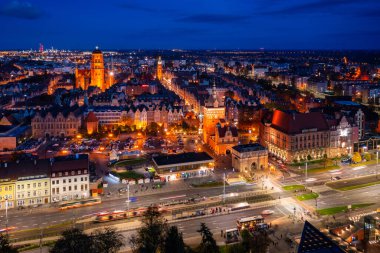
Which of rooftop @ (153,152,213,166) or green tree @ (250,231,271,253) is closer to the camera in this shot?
green tree @ (250,231,271,253)

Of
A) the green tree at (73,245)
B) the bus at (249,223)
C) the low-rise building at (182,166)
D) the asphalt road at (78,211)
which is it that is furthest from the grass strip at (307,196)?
the green tree at (73,245)

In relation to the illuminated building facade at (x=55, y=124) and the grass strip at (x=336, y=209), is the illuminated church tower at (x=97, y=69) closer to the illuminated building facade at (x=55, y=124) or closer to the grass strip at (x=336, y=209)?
the illuminated building facade at (x=55, y=124)

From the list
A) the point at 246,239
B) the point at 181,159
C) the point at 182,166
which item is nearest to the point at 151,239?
the point at 246,239

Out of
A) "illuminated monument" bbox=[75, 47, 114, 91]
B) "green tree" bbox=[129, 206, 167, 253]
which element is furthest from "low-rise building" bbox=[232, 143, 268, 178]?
"illuminated monument" bbox=[75, 47, 114, 91]

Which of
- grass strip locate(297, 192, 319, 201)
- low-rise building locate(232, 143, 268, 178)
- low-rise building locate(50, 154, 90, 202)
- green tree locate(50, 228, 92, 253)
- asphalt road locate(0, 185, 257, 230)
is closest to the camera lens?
green tree locate(50, 228, 92, 253)

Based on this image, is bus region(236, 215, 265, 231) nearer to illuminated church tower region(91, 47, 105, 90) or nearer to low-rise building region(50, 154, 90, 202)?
low-rise building region(50, 154, 90, 202)

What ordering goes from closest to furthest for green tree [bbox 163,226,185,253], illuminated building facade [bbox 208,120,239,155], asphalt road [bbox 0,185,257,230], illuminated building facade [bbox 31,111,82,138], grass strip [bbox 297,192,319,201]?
green tree [bbox 163,226,185,253] < asphalt road [bbox 0,185,257,230] < grass strip [bbox 297,192,319,201] < illuminated building facade [bbox 208,120,239,155] < illuminated building facade [bbox 31,111,82,138]

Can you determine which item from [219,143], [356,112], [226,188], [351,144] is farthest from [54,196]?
[356,112]

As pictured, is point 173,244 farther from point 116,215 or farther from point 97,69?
point 97,69

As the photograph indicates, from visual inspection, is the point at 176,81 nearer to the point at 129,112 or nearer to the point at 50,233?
the point at 129,112
